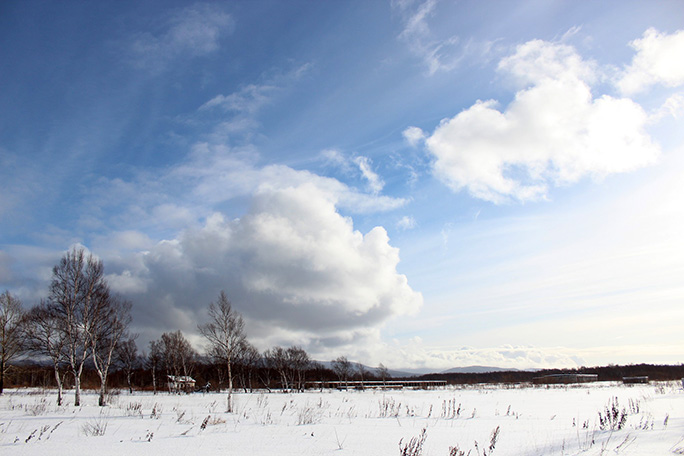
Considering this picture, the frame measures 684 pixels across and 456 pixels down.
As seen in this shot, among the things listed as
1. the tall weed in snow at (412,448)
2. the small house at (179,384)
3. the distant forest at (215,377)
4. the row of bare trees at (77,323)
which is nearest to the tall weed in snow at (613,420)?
the tall weed in snow at (412,448)

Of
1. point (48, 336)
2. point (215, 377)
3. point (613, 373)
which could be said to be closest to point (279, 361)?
point (215, 377)

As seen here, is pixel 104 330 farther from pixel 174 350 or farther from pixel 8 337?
pixel 174 350

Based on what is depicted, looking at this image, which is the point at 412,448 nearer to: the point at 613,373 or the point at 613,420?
the point at 613,420

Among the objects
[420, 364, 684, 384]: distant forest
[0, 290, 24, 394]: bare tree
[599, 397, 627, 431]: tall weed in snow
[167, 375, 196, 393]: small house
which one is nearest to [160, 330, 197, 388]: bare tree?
[167, 375, 196, 393]: small house

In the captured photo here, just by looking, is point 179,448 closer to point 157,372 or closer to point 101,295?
point 101,295

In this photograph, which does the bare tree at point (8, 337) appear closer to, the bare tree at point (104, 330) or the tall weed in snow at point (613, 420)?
the bare tree at point (104, 330)

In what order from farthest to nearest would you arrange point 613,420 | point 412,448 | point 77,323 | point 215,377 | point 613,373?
1. point 613,373
2. point 215,377
3. point 77,323
4. point 613,420
5. point 412,448

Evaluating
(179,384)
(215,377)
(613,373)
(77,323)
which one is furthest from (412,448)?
(613,373)

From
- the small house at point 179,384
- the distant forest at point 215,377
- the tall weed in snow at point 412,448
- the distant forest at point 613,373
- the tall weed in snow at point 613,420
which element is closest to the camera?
the tall weed in snow at point 412,448

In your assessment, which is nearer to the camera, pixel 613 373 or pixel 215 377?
pixel 215 377

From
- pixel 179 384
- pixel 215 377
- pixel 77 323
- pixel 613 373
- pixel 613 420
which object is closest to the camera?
pixel 613 420

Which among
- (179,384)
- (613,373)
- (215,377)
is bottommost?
(613,373)

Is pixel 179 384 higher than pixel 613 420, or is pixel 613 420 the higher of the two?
pixel 613 420

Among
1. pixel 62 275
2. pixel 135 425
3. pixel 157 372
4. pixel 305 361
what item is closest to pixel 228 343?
pixel 62 275
